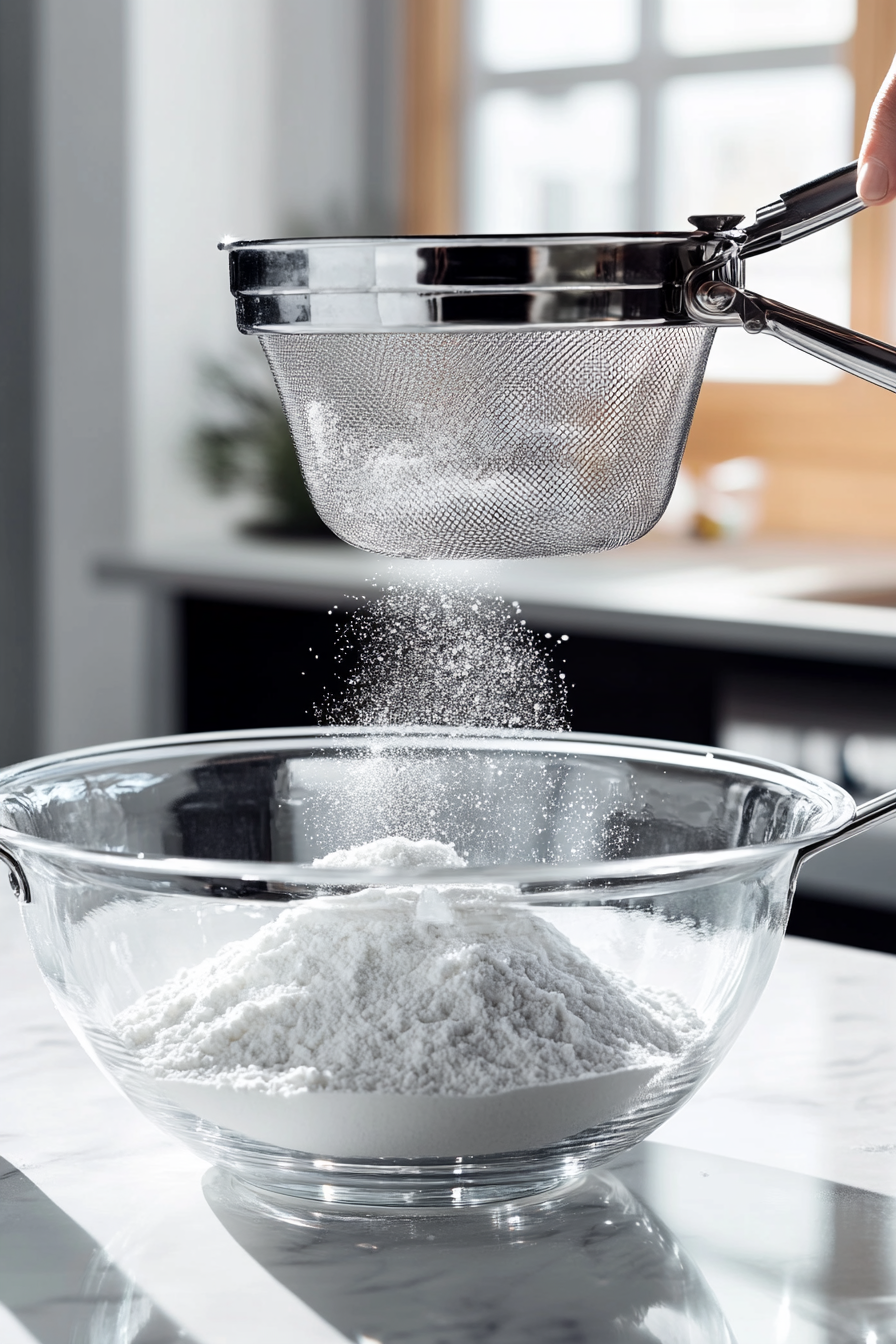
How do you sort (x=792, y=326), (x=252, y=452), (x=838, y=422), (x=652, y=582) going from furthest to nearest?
(x=252, y=452) → (x=838, y=422) → (x=652, y=582) → (x=792, y=326)

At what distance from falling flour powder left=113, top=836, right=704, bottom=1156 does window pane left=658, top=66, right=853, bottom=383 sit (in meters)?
1.98

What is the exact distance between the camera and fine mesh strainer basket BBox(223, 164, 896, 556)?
0.62 m

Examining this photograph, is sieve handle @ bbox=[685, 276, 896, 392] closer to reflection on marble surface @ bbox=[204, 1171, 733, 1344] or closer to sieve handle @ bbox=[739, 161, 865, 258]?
sieve handle @ bbox=[739, 161, 865, 258]

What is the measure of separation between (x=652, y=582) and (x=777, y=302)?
4.71 ft

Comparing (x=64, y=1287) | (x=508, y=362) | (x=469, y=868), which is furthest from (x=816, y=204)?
(x=64, y=1287)

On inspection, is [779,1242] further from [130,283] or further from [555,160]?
[555,160]

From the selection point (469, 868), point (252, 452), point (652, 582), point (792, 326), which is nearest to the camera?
point (469, 868)

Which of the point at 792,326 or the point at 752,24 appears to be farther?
the point at 752,24

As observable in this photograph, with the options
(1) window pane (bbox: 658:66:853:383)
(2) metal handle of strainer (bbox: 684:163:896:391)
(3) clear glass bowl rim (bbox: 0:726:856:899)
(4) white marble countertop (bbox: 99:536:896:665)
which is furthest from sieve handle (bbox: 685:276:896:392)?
(1) window pane (bbox: 658:66:853:383)

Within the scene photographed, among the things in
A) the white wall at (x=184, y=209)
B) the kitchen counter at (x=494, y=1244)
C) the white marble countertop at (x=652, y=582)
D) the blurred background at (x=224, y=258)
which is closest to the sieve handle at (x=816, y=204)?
the kitchen counter at (x=494, y=1244)

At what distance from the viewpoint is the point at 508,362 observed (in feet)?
2.22

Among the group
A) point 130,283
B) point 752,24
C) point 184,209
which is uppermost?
point 752,24

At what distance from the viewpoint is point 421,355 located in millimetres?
678

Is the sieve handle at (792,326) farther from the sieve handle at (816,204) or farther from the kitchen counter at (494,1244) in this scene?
the kitchen counter at (494,1244)
